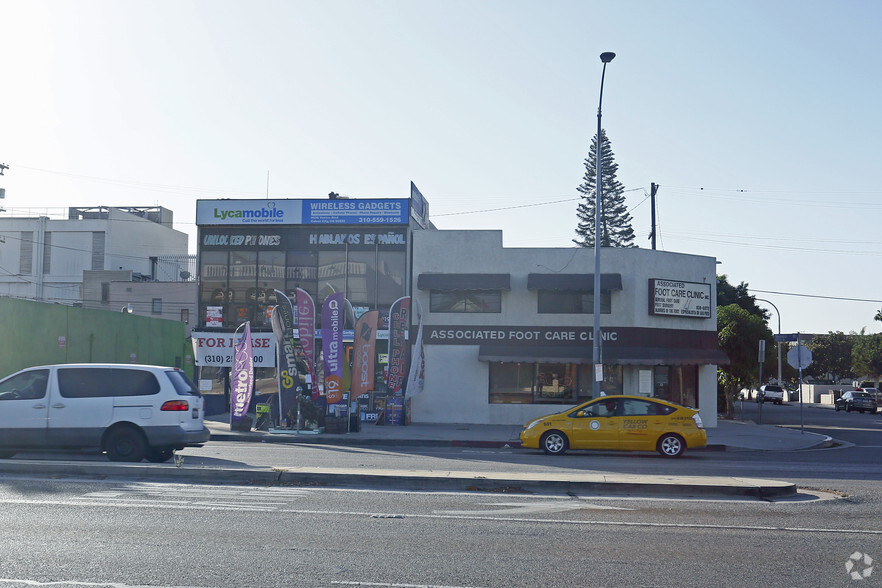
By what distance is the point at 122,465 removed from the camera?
12617 millimetres

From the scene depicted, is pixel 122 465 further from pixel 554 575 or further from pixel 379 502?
pixel 554 575

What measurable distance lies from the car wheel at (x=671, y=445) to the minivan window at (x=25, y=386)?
1342 cm

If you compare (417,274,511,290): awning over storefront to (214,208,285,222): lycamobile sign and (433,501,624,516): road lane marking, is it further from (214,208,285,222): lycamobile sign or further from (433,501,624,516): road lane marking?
(433,501,624,516): road lane marking

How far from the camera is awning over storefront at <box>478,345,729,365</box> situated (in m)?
28.0

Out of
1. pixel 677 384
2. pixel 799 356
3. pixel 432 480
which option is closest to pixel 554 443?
pixel 432 480

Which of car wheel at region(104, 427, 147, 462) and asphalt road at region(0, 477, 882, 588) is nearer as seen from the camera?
asphalt road at region(0, 477, 882, 588)

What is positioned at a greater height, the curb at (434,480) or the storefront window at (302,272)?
the storefront window at (302,272)

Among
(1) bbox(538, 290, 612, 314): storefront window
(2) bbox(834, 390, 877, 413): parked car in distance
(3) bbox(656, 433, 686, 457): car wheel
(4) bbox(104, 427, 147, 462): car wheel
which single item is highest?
(1) bbox(538, 290, 612, 314): storefront window

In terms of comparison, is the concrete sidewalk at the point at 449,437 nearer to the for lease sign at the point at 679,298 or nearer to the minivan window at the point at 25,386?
the for lease sign at the point at 679,298

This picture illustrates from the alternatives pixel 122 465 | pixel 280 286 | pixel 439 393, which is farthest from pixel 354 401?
pixel 122 465

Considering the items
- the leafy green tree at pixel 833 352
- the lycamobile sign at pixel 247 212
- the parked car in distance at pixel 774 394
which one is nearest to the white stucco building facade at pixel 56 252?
the lycamobile sign at pixel 247 212

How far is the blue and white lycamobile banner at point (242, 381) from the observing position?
24.3 m

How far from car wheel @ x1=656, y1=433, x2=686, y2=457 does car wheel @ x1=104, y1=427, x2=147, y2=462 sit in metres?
11.6

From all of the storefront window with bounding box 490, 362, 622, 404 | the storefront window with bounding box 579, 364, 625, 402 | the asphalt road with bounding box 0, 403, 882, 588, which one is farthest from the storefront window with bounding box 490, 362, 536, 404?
the asphalt road with bounding box 0, 403, 882, 588
